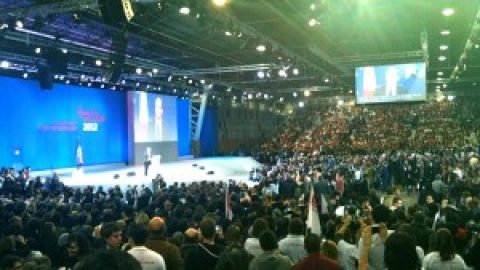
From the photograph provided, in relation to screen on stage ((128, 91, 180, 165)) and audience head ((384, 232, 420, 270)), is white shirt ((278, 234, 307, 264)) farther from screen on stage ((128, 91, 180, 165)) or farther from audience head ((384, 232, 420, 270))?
screen on stage ((128, 91, 180, 165))

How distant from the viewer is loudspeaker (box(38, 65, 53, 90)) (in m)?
23.0

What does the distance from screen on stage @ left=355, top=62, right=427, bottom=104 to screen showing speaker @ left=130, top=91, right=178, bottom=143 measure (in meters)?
14.7

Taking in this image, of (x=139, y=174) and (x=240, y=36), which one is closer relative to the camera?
(x=240, y=36)

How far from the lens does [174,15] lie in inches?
660

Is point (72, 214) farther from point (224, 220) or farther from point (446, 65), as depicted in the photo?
point (446, 65)

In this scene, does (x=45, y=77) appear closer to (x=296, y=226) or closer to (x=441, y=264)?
(x=296, y=226)

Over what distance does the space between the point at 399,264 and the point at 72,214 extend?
6.36 meters

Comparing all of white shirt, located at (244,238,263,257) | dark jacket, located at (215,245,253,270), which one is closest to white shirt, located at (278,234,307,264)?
white shirt, located at (244,238,263,257)

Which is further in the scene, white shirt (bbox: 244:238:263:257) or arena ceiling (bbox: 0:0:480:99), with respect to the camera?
arena ceiling (bbox: 0:0:480:99)

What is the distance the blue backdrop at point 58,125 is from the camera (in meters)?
23.2

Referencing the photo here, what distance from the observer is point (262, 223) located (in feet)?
17.7

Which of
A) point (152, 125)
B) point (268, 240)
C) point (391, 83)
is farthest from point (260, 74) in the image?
point (268, 240)

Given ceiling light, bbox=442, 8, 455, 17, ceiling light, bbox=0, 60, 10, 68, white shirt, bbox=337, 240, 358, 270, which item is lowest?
white shirt, bbox=337, 240, 358, 270

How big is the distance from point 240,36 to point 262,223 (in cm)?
1276
